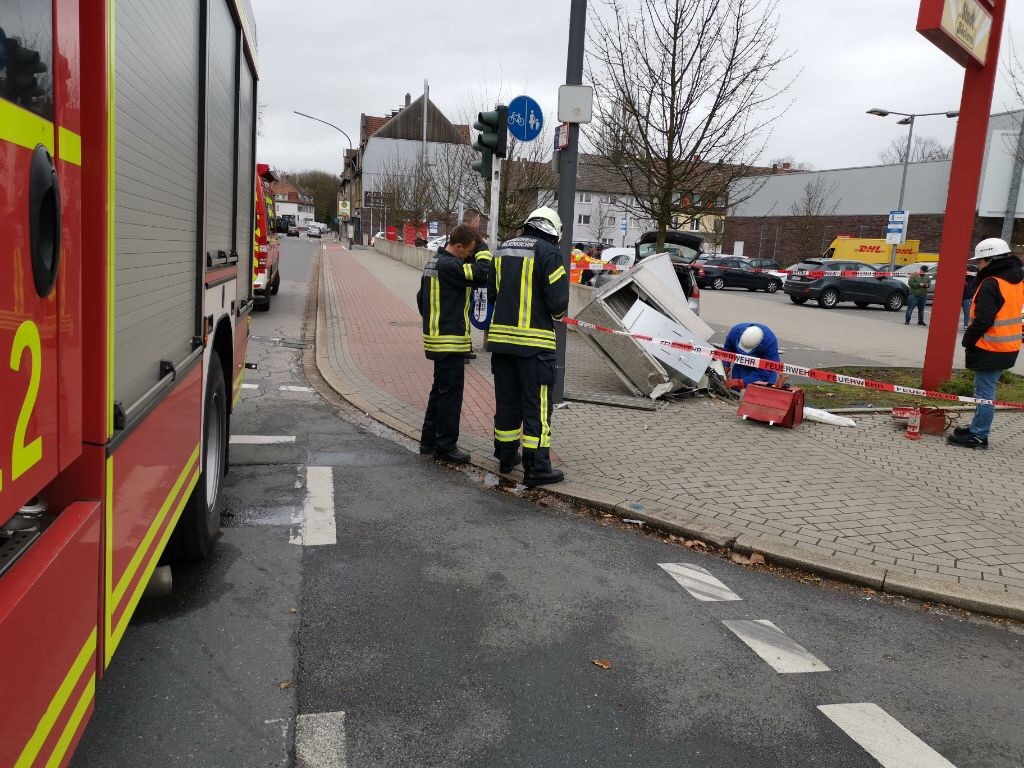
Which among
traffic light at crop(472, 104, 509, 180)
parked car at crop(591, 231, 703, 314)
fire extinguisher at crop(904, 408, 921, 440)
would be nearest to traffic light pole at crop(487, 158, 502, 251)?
traffic light at crop(472, 104, 509, 180)

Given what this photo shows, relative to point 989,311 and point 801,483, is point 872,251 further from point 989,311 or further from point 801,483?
point 801,483

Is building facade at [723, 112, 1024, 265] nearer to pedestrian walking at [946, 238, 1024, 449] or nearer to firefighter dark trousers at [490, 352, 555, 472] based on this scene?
pedestrian walking at [946, 238, 1024, 449]

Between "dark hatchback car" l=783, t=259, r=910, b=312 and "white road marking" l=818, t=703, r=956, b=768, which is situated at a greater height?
"dark hatchback car" l=783, t=259, r=910, b=312

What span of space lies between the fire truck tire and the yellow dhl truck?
42.4 m

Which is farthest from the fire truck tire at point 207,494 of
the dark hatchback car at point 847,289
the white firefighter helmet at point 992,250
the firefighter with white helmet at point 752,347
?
the dark hatchback car at point 847,289

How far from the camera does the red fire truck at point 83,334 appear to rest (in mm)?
1478

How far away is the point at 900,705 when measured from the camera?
10.5ft

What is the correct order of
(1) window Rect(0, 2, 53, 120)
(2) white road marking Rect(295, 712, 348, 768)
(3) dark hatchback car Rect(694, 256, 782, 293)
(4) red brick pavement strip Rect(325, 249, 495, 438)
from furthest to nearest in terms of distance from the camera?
(3) dark hatchback car Rect(694, 256, 782, 293) → (4) red brick pavement strip Rect(325, 249, 495, 438) → (2) white road marking Rect(295, 712, 348, 768) → (1) window Rect(0, 2, 53, 120)

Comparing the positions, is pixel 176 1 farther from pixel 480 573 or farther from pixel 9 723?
pixel 480 573

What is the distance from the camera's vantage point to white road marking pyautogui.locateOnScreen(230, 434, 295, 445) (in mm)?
6676

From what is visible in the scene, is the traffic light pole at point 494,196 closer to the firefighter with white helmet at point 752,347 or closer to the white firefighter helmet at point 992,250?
the firefighter with white helmet at point 752,347

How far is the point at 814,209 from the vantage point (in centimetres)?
5066

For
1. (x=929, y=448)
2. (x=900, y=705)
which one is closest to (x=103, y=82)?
(x=900, y=705)

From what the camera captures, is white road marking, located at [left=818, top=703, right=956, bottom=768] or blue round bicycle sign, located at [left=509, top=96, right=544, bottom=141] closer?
white road marking, located at [left=818, top=703, right=956, bottom=768]
